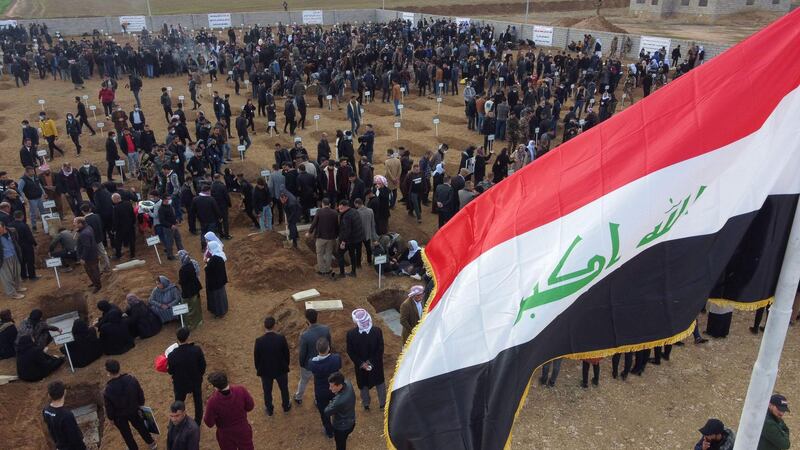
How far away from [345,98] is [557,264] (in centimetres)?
2523

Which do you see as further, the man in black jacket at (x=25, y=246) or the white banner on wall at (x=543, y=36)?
the white banner on wall at (x=543, y=36)

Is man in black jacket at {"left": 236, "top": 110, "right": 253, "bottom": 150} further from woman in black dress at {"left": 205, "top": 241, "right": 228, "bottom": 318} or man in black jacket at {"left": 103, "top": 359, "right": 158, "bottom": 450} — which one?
man in black jacket at {"left": 103, "top": 359, "right": 158, "bottom": 450}

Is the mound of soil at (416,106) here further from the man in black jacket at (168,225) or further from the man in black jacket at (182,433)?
the man in black jacket at (182,433)

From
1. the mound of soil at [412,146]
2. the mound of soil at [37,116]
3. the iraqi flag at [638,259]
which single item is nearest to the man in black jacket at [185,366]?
the iraqi flag at [638,259]

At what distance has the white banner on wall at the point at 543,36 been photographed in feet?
125

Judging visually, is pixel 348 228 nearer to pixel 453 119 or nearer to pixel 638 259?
pixel 638 259

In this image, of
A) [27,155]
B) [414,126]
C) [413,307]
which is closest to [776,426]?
[413,307]

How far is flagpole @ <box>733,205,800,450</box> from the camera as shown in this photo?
3.54 meters

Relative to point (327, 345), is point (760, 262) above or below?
above

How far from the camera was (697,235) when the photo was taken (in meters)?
3.92

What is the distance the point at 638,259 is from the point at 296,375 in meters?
7.09

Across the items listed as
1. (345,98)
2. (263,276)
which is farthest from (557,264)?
(345,98)

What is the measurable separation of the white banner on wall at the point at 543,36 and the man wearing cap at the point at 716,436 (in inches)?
1402

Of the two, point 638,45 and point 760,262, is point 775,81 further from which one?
point 638,45
